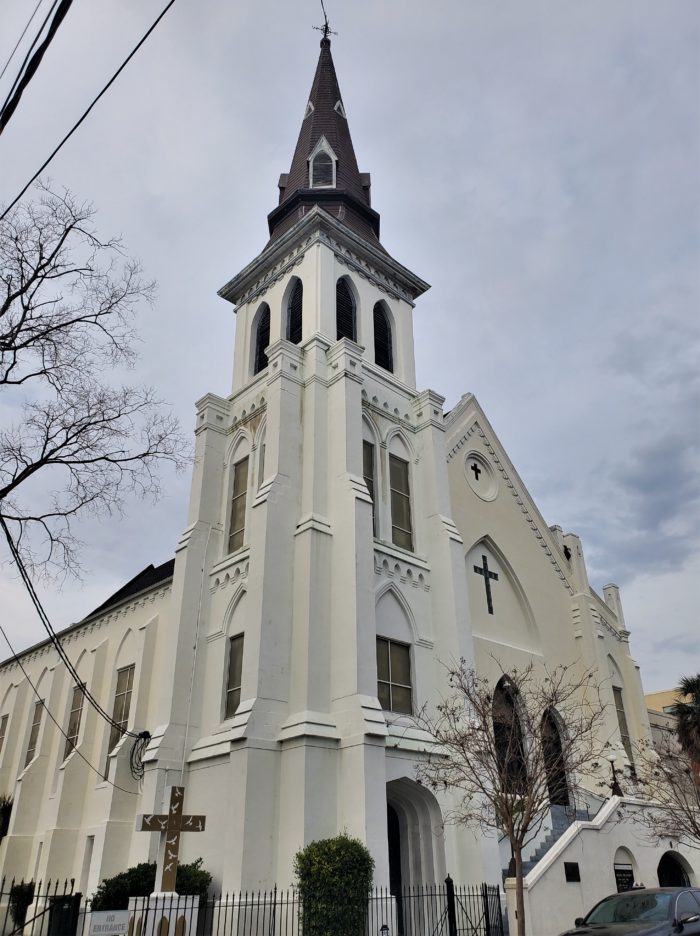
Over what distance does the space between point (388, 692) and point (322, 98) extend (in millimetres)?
25323

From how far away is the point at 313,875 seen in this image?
43.4ft

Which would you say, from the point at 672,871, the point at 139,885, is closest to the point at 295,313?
the point at 139,885

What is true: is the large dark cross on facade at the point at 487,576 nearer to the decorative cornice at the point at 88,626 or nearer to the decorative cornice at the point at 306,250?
the decorative cornice at the point at 88,626

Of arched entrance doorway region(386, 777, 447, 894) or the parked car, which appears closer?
the parked car

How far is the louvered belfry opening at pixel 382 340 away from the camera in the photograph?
951 inches

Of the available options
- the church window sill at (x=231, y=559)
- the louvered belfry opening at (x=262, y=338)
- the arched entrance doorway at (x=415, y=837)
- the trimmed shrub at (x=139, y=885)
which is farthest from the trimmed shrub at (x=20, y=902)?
the louvered belfry opening at (x=262, y=338)

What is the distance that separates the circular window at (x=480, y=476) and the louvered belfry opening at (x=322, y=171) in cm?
1137

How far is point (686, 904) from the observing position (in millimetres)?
10070

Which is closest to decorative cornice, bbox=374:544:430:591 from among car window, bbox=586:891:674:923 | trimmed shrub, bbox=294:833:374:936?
trimmed shrub, bbox=294:833:374:936

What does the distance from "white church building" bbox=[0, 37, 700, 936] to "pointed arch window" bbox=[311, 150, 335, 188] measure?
7 cm

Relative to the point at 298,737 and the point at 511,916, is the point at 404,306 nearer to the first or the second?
the point at 298,737

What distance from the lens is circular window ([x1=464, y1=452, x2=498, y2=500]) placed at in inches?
956

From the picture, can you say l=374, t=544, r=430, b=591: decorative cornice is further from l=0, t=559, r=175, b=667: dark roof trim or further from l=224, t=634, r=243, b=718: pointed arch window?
l=0, t=559, r=175, b=667: dark roof trim

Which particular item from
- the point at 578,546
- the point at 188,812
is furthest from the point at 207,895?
the point at 578,546
